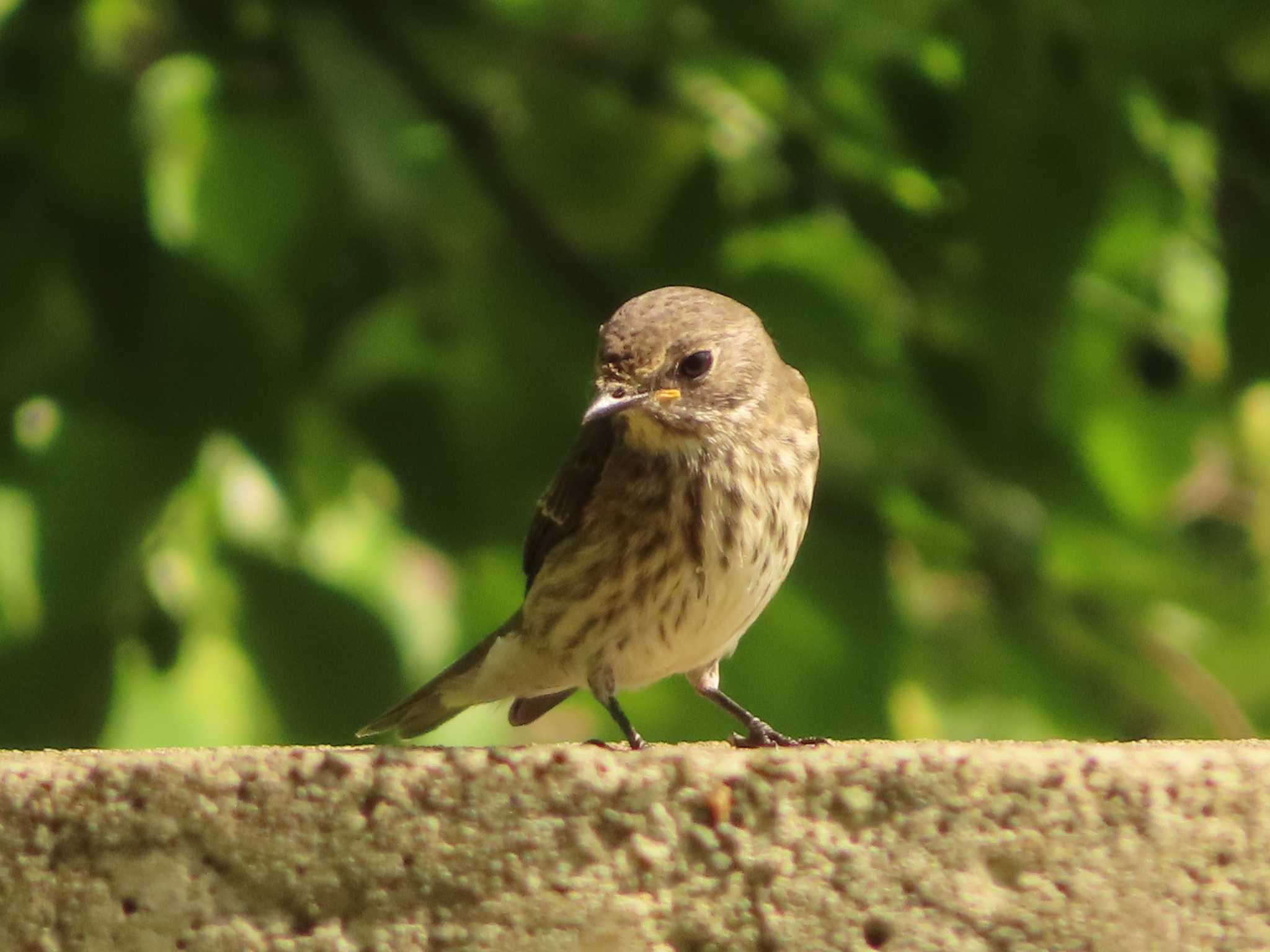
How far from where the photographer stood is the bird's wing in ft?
12.6

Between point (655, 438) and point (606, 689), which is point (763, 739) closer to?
point (606, 689)

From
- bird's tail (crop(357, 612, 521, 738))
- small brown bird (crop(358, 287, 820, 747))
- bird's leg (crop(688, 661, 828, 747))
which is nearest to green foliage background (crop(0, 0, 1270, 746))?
bird's tail (crop(357, 612, 521, 738))

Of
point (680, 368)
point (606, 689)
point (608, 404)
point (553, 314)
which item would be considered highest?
point (553, 314)

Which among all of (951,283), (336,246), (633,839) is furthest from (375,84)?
(633,839)

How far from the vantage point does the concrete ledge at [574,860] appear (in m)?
1.73

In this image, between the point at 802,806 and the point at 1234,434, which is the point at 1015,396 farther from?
the point at 802,806

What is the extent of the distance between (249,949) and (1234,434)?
3744 millimetres

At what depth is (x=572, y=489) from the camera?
3.93m

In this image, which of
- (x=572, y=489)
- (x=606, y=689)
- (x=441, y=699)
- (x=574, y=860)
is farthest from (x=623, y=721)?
(x=574, y=860)

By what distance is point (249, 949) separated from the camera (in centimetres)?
174

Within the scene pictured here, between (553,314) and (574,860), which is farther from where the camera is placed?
(553,314)

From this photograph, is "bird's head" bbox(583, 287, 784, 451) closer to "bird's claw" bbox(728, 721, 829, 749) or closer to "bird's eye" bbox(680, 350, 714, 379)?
"bird's eye" bbox(680, 350, 714, 379)

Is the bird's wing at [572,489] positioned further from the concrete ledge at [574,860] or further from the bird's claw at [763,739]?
the concrete ledge at [574,860]

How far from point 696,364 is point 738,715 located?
2.40 feet
